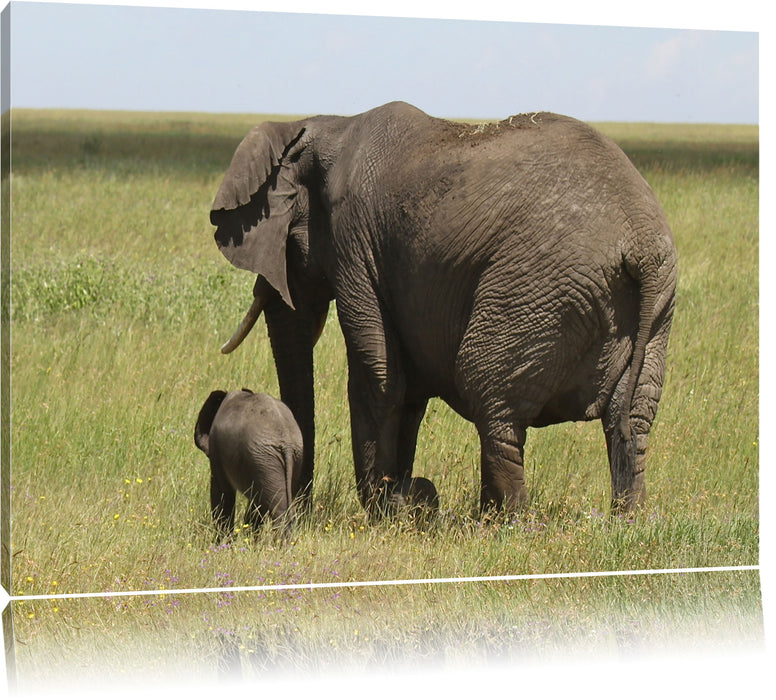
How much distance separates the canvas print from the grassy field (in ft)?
0.07

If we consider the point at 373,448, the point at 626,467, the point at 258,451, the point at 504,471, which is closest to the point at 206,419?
the point at 258,451

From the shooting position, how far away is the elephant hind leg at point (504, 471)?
259 inches

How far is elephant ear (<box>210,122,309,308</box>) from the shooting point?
276 inches

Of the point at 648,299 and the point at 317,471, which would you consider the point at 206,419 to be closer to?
the point at 317,471

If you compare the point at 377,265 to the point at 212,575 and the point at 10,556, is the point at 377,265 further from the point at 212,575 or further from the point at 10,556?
the point at 10,556

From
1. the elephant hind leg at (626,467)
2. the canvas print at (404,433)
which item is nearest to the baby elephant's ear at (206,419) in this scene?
the canvas print at (404,433)

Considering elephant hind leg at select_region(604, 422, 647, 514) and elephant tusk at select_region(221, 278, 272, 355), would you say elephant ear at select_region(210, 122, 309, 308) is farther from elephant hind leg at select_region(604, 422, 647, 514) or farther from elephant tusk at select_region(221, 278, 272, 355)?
elephant hind leg at select_region(604, 422, 647, 514)

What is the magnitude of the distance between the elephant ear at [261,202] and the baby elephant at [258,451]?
67 cm

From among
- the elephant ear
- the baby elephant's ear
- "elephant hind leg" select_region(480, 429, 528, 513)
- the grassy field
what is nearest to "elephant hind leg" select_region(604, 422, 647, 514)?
the grassy field

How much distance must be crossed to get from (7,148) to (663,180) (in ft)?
14.4

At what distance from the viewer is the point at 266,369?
10.1m

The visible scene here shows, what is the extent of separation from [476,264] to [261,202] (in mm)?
1266

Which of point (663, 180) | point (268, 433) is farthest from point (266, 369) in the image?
point (268, 433)

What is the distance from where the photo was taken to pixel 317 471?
8.09m
